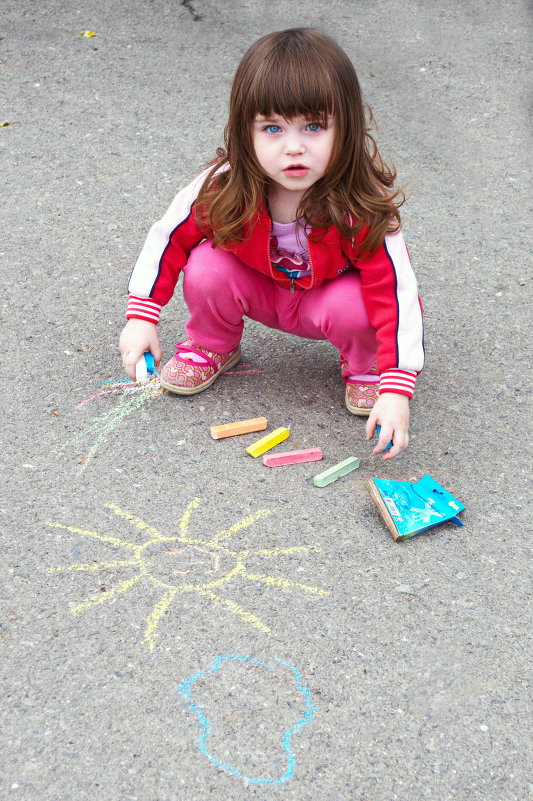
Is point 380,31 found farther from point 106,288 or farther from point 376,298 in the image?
point 376,298

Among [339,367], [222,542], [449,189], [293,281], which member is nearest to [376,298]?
[293,281]

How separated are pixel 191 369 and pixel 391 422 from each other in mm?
654

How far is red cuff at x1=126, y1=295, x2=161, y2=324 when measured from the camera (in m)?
2.24

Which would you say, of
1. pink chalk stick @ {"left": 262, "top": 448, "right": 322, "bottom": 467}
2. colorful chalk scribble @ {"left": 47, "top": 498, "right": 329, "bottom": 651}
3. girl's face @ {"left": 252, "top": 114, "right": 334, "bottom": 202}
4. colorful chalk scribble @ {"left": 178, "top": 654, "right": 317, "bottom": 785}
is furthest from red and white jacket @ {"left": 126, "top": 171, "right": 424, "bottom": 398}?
colorful chalk scribble @ {"left": 178, "top": 654, "right": 317, "bottom": 785}

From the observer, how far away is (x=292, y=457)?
224 centimetres

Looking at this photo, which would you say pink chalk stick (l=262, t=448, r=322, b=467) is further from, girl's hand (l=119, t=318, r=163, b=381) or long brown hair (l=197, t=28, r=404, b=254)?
long brown hair (l=197, t=28, r=404, b=254)

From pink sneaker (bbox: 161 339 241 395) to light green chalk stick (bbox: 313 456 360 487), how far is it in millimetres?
484

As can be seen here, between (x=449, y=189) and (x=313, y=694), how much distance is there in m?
2.55

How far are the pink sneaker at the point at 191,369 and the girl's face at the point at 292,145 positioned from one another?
61cm

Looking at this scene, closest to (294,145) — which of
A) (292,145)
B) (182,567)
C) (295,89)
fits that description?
(292,145)

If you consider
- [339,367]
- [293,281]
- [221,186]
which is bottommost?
[339,367]

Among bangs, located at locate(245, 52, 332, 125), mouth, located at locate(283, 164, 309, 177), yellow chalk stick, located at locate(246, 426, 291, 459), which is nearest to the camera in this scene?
bangs, located at locate(245, 52, 332, 125)

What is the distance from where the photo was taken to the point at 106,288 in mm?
2941

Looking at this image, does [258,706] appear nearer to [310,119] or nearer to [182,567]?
[182,567]
